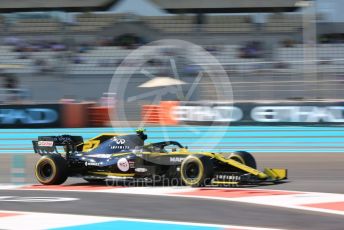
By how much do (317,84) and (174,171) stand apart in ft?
30.4

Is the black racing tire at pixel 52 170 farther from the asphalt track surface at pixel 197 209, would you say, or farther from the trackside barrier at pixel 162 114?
the trackside barrier at pixel 162 114

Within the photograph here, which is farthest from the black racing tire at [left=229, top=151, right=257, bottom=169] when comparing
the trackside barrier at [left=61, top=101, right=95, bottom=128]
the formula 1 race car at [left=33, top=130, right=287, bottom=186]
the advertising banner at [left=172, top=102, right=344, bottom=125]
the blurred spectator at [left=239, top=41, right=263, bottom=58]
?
the blurred spectator at [left=239, top=41, right=263, bottom=58]

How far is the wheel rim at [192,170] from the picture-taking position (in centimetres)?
956

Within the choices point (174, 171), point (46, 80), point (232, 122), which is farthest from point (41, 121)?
point (174, 171)

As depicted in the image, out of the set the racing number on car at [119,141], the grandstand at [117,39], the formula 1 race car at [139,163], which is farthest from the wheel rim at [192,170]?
the grandstand at [117,39]

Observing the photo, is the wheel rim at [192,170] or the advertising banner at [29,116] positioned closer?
the wheel rim at [192,170]

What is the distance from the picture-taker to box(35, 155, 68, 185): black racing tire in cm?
1047

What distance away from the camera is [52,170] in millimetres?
10523

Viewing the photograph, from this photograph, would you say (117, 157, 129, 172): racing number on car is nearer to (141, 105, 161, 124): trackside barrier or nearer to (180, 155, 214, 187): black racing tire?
(180, 155, 214, 187): black racing tire

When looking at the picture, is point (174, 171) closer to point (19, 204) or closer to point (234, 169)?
point (234, 169)

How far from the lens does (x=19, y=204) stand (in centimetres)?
809

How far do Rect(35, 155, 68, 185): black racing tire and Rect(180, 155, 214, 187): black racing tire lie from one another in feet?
6.80

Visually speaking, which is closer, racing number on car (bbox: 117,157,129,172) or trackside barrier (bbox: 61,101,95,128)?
racing number on car (bbox: 117,157,129,172)

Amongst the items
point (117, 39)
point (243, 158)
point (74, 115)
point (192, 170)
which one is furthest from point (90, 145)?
point (117, 39)
